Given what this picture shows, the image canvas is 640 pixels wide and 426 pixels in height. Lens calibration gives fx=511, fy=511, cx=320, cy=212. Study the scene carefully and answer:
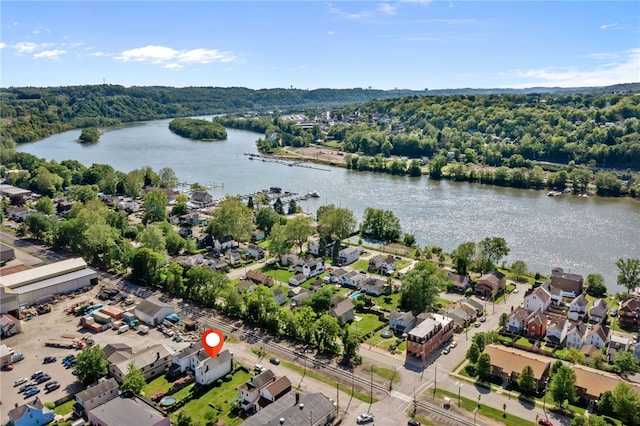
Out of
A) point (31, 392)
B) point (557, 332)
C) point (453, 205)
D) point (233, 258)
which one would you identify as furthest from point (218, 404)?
point (453, 205)

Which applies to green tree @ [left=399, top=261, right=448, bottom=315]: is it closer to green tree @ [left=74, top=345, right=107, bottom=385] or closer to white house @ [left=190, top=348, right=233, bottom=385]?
white house @ [left=190, top=348, right=233, bottom=385]

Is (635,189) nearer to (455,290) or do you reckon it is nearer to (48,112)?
(455,290)

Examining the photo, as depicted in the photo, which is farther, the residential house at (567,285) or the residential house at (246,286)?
the residential house at (567,285)

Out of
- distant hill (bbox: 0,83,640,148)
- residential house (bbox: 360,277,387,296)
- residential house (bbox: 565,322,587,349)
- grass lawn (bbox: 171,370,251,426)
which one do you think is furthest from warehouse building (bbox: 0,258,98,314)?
distant hill (bbox: 0,83,640,148)

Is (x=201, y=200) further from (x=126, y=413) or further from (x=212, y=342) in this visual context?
(x=126, y=413)

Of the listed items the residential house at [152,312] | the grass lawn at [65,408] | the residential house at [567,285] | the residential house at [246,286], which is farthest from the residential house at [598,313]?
the grass lawn at [65,408]

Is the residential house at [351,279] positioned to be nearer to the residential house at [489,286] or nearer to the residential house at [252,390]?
the residential house at [489,286]

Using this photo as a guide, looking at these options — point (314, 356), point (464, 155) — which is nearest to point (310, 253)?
point (314, 356)
